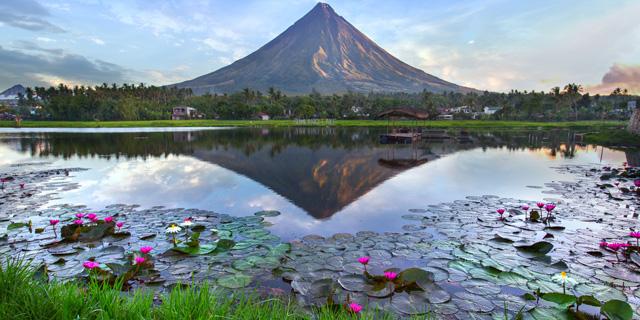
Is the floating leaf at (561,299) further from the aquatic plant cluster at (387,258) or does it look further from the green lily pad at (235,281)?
the green lily pad at (235,281)

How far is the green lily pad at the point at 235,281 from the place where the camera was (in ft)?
16.1

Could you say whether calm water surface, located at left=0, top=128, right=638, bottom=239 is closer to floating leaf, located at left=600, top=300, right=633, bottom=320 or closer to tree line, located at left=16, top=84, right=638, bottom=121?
floating leaf, located at left=600, top=300, right=633, bottom=320

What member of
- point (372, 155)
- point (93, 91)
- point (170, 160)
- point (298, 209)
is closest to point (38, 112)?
point (93, 91)

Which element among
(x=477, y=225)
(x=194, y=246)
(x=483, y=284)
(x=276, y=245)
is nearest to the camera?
(x=483, y=284)

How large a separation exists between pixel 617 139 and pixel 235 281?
4120cm

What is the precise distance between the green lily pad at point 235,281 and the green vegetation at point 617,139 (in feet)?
127

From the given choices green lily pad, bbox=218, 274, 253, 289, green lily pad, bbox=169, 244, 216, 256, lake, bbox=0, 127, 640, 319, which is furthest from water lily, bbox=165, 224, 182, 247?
green lily pad, bbox=218, 274, 253, 289

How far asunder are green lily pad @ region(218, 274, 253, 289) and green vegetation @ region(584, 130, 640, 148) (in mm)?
38571

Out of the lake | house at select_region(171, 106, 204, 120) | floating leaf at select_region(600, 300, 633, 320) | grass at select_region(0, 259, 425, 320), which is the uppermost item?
house at select_region(171, 106, 204, 120)

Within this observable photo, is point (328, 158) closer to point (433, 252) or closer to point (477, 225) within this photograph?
point (477, 225)

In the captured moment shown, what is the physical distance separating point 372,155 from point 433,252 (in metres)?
17.0

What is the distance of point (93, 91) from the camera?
105 meters

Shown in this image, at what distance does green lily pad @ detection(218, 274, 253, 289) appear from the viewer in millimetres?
4906

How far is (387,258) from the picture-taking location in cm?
617
